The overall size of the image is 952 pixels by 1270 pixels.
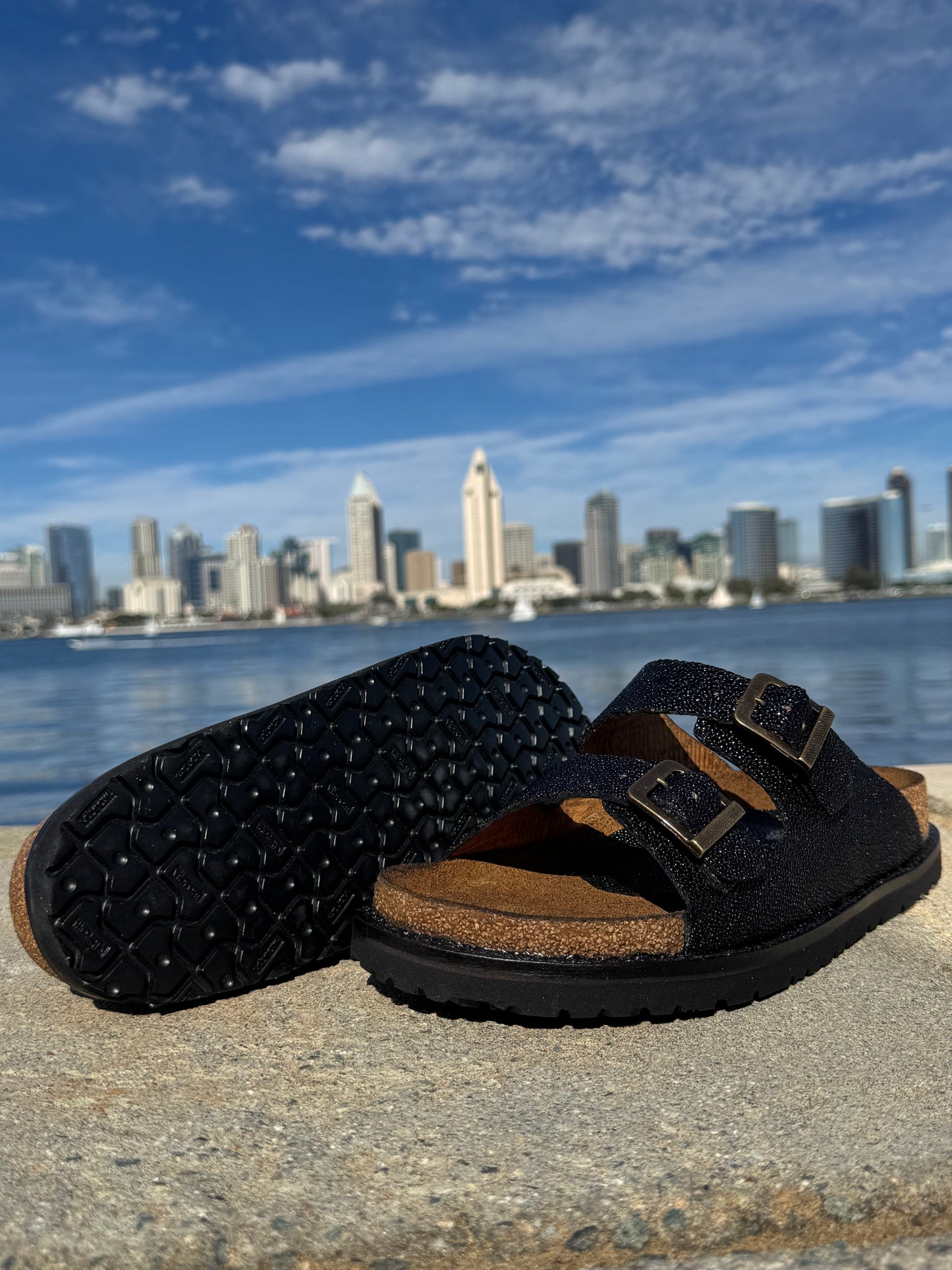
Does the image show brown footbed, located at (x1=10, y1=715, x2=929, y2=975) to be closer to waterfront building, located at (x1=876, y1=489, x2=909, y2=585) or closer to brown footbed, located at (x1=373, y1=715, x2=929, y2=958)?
brown footbed, located at (x1=373, y1=715, x2=929, y2=958)

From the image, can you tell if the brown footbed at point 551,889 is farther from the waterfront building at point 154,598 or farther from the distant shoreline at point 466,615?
the waterfront building at point 154,598

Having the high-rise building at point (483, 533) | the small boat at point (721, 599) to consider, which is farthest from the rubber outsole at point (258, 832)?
the high-rise building at point (483, 533)

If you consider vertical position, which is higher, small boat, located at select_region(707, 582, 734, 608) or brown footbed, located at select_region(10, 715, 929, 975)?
brown footbed, located at select_region(10, 715, 929, 975)

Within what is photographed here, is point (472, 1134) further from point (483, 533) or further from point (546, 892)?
point (483, 533)

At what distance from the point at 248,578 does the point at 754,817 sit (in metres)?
156

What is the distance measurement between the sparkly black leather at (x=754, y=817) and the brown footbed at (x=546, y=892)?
0.08 meters

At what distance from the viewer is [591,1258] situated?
1080 millimetres

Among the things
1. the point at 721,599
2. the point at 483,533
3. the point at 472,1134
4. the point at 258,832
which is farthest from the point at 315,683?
the point at 483,533

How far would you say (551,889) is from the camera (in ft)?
6.26

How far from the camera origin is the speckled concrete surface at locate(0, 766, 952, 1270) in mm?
1103

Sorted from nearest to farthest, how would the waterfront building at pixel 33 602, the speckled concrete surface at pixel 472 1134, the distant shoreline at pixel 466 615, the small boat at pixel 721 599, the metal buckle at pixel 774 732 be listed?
the speckled concrete surface at pixel 472 1134
the metal buckle at pixel 774 732
the small boat at pixel 721 599
the distant shoreline at pixel 466 615
the waterfront building at pixel 33 602

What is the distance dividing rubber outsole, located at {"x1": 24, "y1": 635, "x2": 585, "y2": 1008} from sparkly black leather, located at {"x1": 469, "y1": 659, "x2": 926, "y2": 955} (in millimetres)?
289

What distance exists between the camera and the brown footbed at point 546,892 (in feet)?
5.15

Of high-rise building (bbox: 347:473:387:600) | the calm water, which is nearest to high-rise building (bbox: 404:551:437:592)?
high-rise building (bbox: 347:473:387:600)
